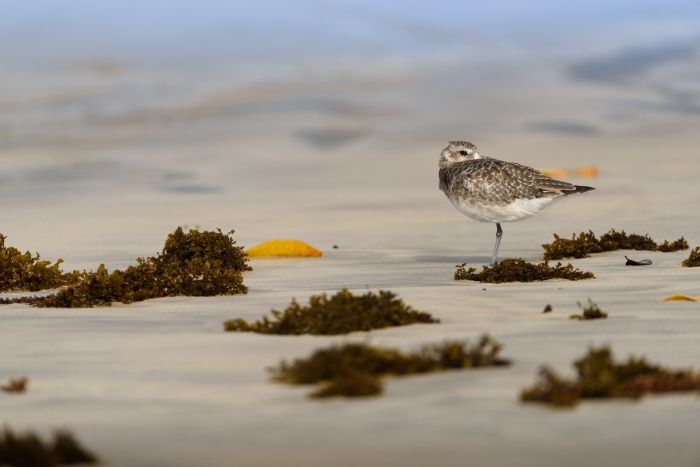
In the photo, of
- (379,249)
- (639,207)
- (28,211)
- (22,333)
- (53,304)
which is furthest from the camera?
(28,211)

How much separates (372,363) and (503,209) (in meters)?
10.2

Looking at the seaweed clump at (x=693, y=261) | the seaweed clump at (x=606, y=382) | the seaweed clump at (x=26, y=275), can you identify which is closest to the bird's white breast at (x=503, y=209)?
the seaweed clump at (x=693, y=261)

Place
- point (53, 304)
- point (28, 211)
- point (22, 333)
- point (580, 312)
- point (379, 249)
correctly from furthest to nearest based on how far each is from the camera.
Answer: point (28, 211), point (379, 249), point (53, 304), point (580, 312), point (22, 333)

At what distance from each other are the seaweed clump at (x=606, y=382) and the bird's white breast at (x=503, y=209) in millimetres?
10055

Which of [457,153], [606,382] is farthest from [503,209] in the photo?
[606,382]

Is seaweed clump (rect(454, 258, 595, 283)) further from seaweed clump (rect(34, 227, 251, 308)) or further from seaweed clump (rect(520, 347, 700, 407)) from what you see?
seaweed clump (rect(520, 347, 700, 407))

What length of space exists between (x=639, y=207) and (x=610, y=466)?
26308mm

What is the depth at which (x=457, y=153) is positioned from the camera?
19312mm

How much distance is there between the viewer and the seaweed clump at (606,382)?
695 centimetres

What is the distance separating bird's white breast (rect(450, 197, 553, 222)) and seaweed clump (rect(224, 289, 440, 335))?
7.25 metres

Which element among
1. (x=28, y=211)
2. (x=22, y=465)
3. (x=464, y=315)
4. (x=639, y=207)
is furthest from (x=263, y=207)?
(x=22, y=465)

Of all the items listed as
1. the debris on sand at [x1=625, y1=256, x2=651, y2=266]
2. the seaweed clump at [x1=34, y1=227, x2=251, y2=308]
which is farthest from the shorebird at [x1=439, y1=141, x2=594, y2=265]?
the seaweed clump at [x1=34, y1=227, x2=251, y2=308]

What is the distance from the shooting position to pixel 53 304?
13164 mm

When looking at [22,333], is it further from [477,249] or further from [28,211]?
[28,211]
